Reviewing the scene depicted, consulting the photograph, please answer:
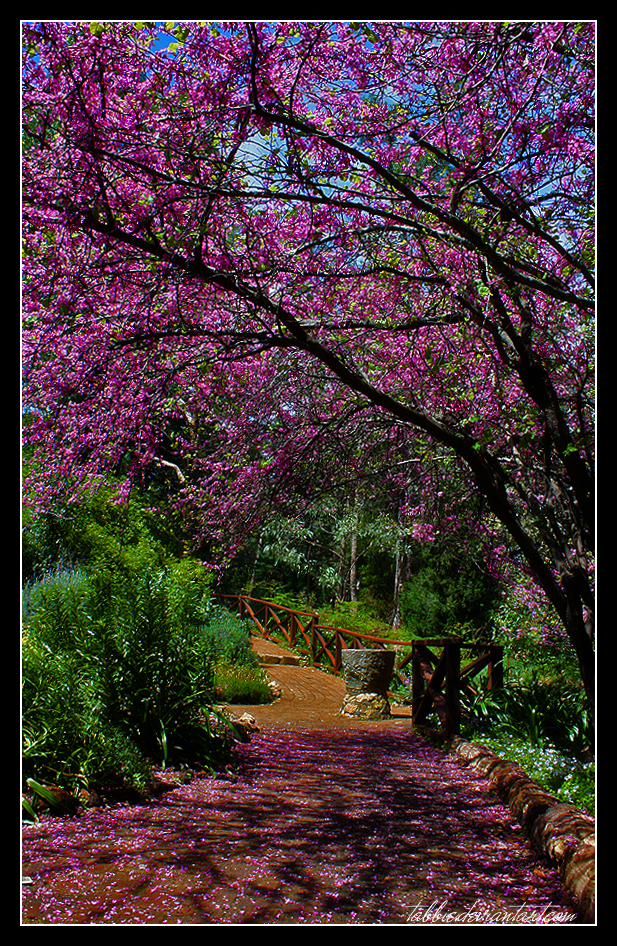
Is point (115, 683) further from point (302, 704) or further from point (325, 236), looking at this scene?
point (302, 704)

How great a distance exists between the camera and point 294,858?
3490 millimetres

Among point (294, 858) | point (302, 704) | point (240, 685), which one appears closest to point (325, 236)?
point (294, 858)

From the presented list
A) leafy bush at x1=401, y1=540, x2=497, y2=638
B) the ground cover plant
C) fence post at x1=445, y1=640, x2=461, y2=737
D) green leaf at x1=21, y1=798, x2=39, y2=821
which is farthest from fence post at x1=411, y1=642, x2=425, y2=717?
leafy bush at x1=401, y1=540, x2=497, y2=638

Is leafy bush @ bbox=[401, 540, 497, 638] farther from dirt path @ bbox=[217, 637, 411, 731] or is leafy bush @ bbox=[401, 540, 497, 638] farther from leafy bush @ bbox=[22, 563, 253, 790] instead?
leafy bush @ bbox=[22, 563, 253, 790]

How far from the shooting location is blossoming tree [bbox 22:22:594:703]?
378 centimetres

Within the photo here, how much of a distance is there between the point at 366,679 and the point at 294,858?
6.24 m

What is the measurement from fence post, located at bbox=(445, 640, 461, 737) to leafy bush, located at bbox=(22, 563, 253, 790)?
2841 mm

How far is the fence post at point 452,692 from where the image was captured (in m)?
7.21

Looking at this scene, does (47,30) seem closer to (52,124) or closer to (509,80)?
(52,124)

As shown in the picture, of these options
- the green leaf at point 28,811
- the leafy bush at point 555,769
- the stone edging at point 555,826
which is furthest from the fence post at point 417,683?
the green leaf at point 28,811

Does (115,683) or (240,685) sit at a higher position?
(115,683)

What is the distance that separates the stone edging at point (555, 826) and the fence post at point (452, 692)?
136 centimetres
